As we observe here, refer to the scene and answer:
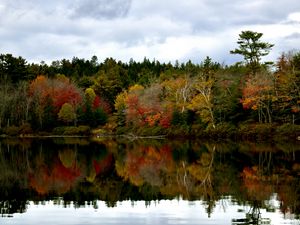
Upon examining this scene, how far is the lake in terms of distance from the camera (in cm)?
1631

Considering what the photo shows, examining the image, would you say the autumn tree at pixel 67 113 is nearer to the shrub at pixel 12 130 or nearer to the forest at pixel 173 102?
the forest at pixel 173 102

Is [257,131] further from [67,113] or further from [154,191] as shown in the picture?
[154,191]

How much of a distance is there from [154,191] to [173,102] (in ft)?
172

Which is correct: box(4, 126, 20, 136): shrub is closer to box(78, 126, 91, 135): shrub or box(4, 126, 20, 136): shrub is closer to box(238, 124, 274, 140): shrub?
box(78, 126, 91, 135): shrub

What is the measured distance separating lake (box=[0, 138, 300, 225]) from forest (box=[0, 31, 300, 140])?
26367 mm

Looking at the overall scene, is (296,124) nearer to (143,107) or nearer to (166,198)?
(143,107)

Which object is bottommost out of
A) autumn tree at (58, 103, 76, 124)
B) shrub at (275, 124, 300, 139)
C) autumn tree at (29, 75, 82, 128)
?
shrub at (275, 124, 300, 139)

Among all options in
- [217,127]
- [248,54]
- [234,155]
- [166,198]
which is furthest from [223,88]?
[166,198]

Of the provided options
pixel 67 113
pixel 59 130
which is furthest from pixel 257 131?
pixel 59 130

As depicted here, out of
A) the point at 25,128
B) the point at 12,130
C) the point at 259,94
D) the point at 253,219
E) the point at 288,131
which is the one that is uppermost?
the point at 259,94

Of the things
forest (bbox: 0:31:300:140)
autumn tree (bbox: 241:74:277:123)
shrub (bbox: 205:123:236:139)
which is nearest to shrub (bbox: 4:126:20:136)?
forest (bbox: 0:31:300:140)

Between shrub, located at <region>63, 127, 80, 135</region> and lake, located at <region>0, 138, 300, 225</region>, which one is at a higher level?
shrub, located at <region>63, 127, 80, 135</region>

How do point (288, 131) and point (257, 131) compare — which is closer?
point (288, 131)

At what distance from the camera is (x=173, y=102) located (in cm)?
7419
